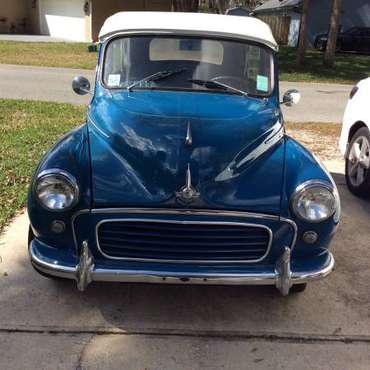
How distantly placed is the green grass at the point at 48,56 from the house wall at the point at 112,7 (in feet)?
17.3

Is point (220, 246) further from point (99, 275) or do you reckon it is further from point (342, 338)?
point (342, 338)

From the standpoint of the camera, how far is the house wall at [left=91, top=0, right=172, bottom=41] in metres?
29.7

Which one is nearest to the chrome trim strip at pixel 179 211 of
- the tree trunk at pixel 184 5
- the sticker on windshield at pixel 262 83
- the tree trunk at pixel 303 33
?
the sticker on windshield at pixel 262 83

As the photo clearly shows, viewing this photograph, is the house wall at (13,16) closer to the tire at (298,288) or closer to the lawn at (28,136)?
the lawn at (28,136)

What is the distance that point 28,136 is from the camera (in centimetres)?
735

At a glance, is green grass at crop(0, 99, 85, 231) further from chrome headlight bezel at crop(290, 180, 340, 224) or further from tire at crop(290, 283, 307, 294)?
chrome headlight bezel at crop(290, 180, 340, 224)

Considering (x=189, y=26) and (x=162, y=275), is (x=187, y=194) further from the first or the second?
(x=189, y=26)

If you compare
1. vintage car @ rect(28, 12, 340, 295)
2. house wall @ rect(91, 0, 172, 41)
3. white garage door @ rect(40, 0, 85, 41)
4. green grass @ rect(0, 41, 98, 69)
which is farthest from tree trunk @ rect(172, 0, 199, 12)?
vintage car @ rect(28, 12, 340, 295)

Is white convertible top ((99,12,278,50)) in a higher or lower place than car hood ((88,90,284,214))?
higher

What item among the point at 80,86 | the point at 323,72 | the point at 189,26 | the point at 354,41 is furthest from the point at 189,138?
the point at 354,41

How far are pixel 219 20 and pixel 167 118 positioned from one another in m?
1.38

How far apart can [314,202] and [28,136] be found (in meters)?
5.02

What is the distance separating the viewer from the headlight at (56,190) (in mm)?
3180

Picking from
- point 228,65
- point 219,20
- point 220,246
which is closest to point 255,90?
point 228,65
